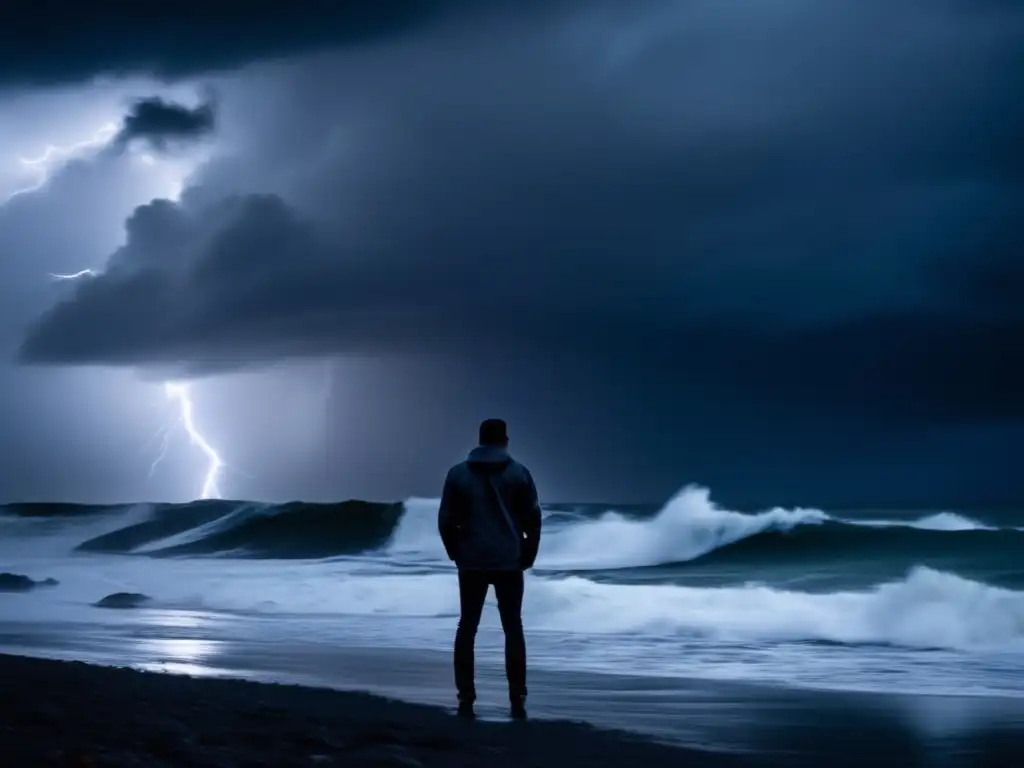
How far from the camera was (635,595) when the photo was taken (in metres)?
18.1

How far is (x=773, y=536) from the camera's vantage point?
3444 cm

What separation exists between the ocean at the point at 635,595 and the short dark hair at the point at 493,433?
11.7 ft

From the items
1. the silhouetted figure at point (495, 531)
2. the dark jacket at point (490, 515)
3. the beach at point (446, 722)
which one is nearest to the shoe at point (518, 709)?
the silhouetted figure at point (495, 531)

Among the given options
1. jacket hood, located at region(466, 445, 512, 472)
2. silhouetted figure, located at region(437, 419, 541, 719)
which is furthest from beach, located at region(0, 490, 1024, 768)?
jacket hood, located at region(466, 445, 512, 472)

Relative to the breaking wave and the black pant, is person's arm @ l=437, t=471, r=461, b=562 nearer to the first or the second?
the black pant

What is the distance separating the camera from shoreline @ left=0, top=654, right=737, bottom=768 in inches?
201

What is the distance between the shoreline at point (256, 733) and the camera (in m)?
5.09

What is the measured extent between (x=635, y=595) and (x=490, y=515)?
1118 centimetres

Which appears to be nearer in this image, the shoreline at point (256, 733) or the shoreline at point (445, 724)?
the shoreline at point (256, 733)

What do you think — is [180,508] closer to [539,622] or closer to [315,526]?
[315,526]

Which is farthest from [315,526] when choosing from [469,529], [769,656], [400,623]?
[469,529]

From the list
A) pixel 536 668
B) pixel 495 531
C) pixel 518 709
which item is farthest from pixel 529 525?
pixel 536 668

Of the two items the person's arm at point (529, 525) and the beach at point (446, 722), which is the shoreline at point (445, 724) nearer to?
the beach at point (446, 722)

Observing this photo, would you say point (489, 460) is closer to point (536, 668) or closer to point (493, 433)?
point (493, 433)
